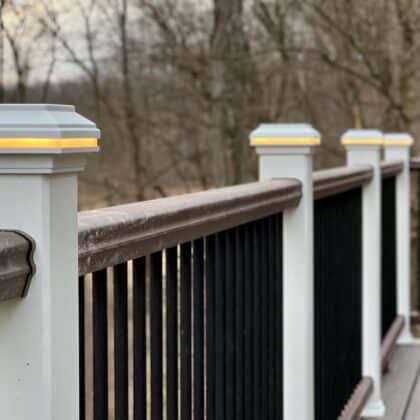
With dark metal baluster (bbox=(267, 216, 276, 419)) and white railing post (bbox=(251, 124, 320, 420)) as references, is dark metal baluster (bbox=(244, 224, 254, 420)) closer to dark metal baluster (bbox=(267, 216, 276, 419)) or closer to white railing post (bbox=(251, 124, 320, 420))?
dark metal baluster (bbox=(267, 216, 276, 419))

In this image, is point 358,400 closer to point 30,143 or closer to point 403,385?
point 403,385

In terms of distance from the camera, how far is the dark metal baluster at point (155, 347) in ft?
6.80

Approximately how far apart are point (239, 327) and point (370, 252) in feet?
8.56

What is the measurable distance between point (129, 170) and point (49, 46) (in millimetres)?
3615

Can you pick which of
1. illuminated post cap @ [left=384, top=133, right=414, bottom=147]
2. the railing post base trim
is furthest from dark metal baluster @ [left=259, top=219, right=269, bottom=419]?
illuminated post cap @ [left=384, top=133, right=414, bottom=147]

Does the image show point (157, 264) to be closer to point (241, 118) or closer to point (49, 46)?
point (49, 46)

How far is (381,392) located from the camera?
5477 mm

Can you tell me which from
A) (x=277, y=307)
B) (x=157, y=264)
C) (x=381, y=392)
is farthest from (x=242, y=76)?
(x=157, y=264)

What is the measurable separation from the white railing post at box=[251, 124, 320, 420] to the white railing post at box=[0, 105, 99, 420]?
76.0 inches

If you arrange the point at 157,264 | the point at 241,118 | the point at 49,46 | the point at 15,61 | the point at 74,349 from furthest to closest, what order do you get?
1. the point at 241,118
2. the point at 49,46
3. the point at 15,61
4. the point at 157,264
5. the point at 74,349

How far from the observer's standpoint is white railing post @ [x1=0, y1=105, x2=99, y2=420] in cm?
142

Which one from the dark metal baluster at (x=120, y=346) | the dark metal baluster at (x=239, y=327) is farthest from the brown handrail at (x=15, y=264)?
the dark metal baluster at (x=239, y=327)

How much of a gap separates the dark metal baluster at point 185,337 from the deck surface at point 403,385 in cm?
286

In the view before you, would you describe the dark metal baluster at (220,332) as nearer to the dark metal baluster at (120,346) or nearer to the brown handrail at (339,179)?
the dark metal baluster at (120,346)
